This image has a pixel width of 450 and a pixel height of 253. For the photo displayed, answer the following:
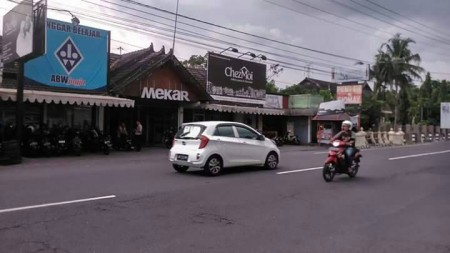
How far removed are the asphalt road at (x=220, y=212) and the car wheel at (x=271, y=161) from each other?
1142 mm

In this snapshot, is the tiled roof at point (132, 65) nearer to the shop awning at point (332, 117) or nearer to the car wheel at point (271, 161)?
the car wheel at point (271, 161)

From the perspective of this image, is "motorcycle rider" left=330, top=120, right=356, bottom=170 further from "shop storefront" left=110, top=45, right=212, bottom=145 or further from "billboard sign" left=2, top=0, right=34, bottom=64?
"shop storefront" left=110, top=45, right=212, bottom=145

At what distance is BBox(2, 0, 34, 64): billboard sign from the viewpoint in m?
17.8

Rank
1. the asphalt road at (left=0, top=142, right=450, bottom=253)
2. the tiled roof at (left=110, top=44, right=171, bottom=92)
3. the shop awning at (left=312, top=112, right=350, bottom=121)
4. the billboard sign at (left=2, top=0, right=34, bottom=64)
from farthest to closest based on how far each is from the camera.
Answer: the shop awning at (left=312, top=112, right=350, bottom=121), the tiled roof at (left=110, top=44, right=171, bottom=92), the billboard sign at (left=2, top=0, right=34, bottom=64), the asphalt road at (left=0, top=142, right=450, bottom=253)

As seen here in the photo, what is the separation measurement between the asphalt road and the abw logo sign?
8.83 metres

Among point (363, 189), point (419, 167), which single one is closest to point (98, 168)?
point (363, 189)

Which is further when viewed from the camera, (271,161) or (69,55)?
(69,55)

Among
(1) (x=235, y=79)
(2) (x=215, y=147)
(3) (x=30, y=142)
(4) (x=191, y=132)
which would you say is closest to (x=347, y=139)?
(2) (x=215, y=147)

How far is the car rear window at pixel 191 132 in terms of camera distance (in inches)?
517

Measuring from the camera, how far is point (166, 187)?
35.6ft

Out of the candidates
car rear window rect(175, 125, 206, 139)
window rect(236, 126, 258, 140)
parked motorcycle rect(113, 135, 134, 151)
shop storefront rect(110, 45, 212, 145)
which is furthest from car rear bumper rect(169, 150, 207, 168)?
shop storefront rect(110, 45, 212, 145)

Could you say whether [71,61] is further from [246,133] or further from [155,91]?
[246,133]

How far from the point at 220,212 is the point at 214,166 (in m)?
4.98

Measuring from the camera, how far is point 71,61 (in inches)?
865
